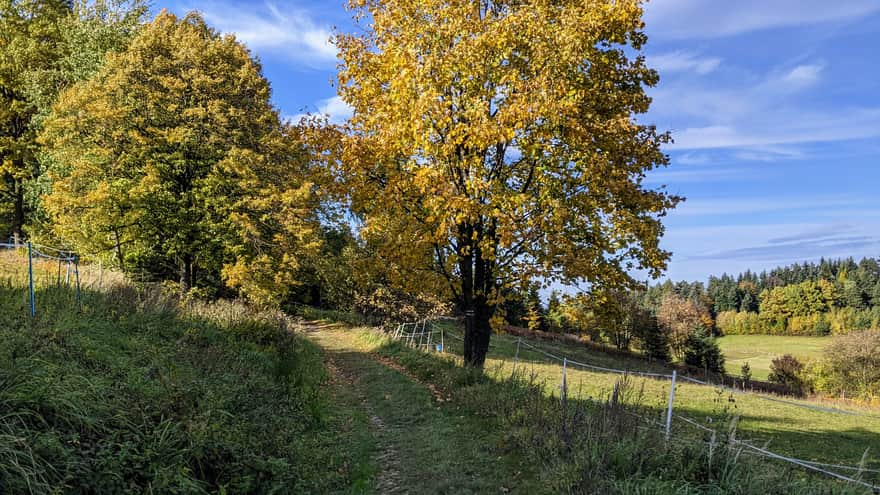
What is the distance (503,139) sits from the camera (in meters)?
9.73

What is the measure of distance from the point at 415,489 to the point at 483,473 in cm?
101

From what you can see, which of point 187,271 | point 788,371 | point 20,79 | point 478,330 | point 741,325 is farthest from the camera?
point 741,325

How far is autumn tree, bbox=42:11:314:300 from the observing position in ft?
61.9

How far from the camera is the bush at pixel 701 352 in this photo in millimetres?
54438

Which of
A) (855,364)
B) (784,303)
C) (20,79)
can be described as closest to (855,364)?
(855,364)

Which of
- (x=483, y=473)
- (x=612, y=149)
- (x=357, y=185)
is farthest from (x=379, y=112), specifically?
(x=483, y=473)

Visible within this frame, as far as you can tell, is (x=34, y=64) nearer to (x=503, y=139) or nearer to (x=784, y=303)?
(x=503, y=139)

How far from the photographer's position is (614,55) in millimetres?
11852

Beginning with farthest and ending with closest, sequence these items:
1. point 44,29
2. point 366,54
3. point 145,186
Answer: point 44,29, point 145,186, point 366,54

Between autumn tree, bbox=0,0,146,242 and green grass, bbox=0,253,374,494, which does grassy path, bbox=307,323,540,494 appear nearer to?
green grass, bbox=0,253,374,494

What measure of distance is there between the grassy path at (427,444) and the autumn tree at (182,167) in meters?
7.78

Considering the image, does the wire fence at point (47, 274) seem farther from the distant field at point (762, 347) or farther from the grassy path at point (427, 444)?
the distant field at point (762, 347)

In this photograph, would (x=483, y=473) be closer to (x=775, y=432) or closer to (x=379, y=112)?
(x=379, y=112)

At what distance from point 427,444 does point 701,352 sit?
180 feet
